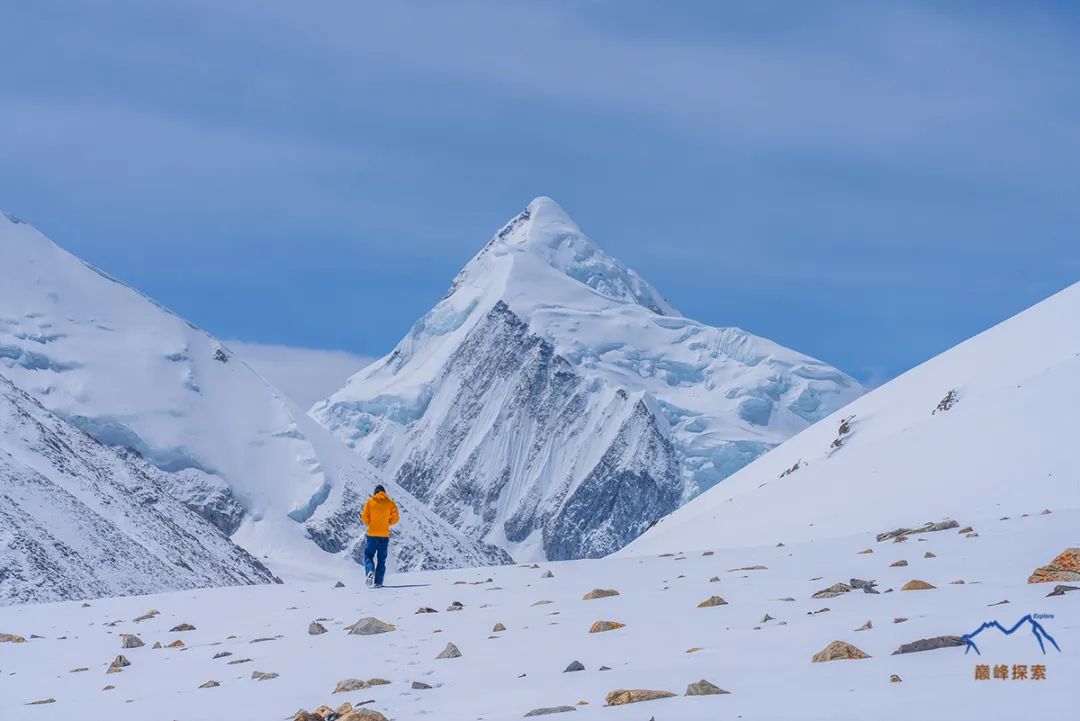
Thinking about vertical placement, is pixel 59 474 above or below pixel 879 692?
above

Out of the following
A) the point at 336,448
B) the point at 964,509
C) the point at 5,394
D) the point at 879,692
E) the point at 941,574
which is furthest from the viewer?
the point at 336,448

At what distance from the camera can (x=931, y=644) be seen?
974cm

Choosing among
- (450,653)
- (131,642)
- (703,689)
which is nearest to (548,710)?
(703,689)

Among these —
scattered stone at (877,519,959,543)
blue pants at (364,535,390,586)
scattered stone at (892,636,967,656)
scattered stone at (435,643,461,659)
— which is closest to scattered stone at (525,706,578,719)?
scattered stone at (892,636,967,656)

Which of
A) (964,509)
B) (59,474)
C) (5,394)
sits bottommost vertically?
(964,509)

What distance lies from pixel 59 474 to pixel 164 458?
77613mm

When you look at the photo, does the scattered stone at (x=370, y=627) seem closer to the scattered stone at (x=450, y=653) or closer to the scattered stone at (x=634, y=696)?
the scattered stone at (x=450, y=653)

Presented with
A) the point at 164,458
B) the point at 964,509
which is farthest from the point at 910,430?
the point at 164,458

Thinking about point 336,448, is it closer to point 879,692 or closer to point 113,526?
point 113,526

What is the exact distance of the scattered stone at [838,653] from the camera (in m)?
9.88

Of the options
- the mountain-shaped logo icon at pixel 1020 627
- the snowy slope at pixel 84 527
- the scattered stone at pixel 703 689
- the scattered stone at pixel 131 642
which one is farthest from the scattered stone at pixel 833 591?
the snowy slope at pixel 84 527

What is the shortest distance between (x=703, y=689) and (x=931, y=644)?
208 centimetres

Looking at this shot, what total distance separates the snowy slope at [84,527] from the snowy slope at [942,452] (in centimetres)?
3635

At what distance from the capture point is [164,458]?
164500 mm
